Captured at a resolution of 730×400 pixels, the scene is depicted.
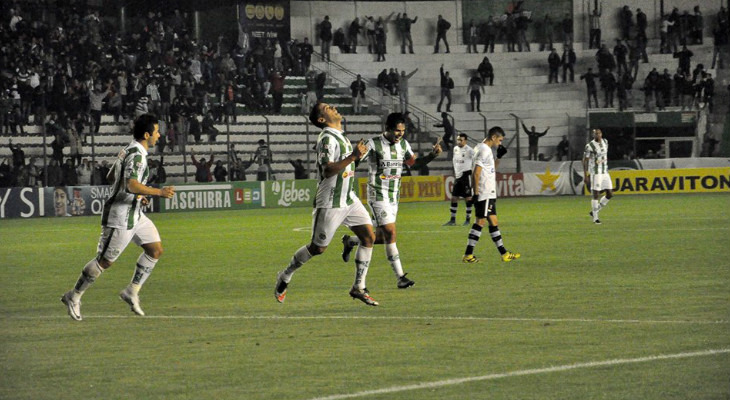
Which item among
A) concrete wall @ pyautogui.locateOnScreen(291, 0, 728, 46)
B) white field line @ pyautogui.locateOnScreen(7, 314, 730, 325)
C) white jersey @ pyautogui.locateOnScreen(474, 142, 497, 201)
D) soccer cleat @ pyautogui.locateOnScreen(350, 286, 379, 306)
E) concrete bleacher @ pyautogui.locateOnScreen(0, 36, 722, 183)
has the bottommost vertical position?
white field line @ pyautogui.locateOnScreen(7, 314, 730, 325)

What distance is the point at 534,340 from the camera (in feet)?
32.8

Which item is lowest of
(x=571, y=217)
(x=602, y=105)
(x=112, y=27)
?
(x=571, y=217)

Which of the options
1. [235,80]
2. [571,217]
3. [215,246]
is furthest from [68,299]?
[235,80]

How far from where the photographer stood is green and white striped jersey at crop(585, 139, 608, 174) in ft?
99.6

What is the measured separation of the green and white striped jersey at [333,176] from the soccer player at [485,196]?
6052 millimetres

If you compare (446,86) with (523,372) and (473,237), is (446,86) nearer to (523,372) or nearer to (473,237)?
(473,237)

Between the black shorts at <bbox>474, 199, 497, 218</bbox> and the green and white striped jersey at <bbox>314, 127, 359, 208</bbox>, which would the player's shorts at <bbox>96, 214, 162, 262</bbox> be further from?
the black shorts at <bbox>474, 199, 497, 218</bbox>

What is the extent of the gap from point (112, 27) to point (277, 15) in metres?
8.41

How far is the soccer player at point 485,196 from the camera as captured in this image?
1875 centimetres

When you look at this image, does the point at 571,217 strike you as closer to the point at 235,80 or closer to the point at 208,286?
the point at 208,286

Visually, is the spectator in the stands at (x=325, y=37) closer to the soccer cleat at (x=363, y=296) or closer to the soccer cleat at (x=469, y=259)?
the soccer cleat at (x=469, y=259)

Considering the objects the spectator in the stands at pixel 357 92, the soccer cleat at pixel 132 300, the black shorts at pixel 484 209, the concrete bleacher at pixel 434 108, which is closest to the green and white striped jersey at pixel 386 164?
the black shorts at pixel 484 209

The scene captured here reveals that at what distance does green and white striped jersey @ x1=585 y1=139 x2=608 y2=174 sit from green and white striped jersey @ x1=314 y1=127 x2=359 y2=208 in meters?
18.4

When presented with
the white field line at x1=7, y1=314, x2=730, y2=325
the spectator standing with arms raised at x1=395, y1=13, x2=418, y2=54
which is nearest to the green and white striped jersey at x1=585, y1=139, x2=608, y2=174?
the white field line at x1=7, y1=314, x2=730, y2=325
